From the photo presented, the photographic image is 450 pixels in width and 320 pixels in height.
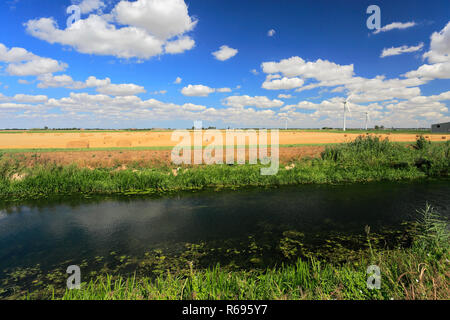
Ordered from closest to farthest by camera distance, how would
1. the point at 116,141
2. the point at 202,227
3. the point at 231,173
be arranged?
1. the point at 202,227
2. the point at 231,173
3. the point at 116,141

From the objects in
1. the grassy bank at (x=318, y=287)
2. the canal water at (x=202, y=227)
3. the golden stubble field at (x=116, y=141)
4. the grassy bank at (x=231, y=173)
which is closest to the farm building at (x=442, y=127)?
the golden stubble field at (x=116, y=141)

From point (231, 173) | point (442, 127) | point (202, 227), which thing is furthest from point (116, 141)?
point (442, 127)

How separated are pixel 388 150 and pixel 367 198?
47.9ft

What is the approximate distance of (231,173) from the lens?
21.8 metres

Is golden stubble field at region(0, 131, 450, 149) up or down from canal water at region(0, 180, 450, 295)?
up

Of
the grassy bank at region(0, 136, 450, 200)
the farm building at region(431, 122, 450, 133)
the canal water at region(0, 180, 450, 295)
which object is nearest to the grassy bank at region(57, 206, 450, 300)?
the canal water at region(0, 180, 450, 295)

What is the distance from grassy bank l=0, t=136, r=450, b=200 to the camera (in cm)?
1841

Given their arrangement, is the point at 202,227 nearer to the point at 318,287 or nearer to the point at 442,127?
the point at 318,287

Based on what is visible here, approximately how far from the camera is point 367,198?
16422 millimetres

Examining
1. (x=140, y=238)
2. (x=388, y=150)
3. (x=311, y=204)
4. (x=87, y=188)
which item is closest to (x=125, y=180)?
(x=87, y=188)

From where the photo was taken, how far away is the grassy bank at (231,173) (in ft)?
60.4

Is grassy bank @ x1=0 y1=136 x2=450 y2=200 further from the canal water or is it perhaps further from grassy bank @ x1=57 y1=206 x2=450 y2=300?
grassy bank @ x1=57 y1=206 x2=450 y2=300

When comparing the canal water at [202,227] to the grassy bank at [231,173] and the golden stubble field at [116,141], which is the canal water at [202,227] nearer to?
the grassy bank at [231,173]
